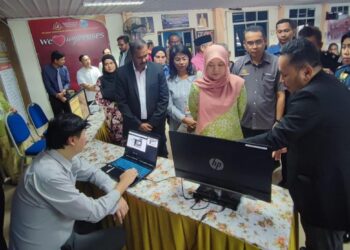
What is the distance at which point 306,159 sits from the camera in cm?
109

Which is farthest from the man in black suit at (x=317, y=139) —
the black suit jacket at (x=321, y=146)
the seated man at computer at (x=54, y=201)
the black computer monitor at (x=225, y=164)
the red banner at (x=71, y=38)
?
the red banner at (x=71, y=38)

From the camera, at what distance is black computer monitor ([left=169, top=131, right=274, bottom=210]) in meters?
1.04

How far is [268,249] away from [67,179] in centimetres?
90

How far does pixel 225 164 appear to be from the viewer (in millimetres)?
1134

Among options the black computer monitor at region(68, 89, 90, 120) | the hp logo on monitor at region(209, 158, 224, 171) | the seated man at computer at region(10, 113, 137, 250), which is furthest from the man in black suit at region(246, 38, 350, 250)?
the black computer monitor at region(68, 89, 90, 120)

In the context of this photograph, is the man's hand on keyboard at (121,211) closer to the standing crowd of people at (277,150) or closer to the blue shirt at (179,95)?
the standing crowd of people at (277,150)

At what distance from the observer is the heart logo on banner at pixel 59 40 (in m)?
5.10

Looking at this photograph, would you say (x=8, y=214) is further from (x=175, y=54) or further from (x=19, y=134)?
(x=175, y=54)

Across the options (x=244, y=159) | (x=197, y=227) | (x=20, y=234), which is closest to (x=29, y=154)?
(x=20, y=234)

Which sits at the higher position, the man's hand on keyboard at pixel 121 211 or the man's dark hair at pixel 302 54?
the man's dark hair at pixel 302 54

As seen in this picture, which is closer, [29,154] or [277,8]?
[29,154]

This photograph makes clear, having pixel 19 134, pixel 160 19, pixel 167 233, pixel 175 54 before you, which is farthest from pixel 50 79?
pixel 167 233

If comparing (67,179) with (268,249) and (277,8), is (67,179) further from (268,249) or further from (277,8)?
(277,8)

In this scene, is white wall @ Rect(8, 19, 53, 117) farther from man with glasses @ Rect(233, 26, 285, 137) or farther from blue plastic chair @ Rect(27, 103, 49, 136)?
man with glasses @ Rect(233, 26, 285, 137)
